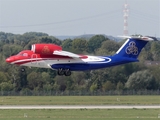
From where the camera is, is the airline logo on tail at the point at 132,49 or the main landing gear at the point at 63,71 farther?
the airline logo on tail at the point at 132,49

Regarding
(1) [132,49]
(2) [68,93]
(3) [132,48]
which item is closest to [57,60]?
(1) [132,49]

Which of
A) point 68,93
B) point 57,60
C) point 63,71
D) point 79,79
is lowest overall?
point 68,93

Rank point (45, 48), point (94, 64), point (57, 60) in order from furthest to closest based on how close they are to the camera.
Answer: point (94, 64)
point (57, 60)
point (45, 48)

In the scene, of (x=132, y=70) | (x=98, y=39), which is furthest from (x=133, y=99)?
(x=98, y=39)

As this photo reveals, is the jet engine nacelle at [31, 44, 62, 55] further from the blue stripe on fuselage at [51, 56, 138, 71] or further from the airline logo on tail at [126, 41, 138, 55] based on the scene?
the airline logo on tail at [126, 41, 138, 55]

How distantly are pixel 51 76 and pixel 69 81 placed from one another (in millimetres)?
4867

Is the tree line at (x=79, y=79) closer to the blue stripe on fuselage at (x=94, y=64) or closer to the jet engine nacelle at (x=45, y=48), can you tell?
the blue stripe on fuselage at (x=94, y=64)

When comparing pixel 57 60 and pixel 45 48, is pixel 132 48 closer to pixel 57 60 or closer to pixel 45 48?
pixel 57 60

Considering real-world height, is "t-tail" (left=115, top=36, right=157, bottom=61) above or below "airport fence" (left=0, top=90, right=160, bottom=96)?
above
